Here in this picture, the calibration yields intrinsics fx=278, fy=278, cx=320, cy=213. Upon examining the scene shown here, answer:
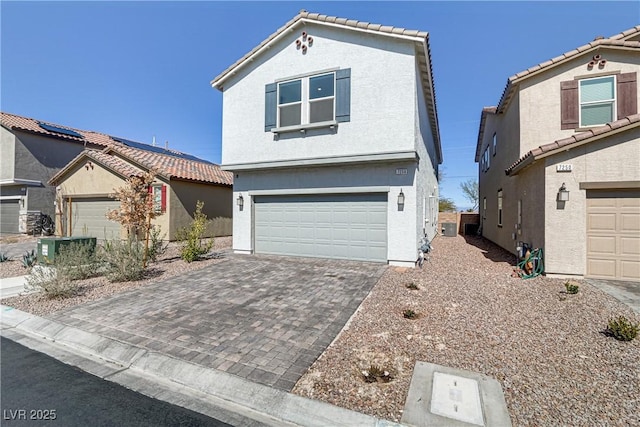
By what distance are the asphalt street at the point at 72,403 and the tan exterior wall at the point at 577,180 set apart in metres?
8.25

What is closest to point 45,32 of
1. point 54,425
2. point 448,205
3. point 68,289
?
point 68,289

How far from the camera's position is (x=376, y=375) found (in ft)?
10.5

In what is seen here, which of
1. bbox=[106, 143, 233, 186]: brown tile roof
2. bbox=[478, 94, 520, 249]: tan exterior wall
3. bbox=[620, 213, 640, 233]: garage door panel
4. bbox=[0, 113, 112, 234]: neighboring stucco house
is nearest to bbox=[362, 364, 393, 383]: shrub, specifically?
bbox=[620, 213, 640, 233]: garage door panel

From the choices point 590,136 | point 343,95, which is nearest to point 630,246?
point 590,136

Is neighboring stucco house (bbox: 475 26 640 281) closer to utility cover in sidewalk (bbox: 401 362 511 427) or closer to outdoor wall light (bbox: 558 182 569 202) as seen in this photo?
outdoor wall light (bbox: 558 182 569 202)

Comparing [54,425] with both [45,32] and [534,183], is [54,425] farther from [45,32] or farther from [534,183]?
[45,32]

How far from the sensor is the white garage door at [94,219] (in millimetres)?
13773

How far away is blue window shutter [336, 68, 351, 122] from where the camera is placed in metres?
8.81

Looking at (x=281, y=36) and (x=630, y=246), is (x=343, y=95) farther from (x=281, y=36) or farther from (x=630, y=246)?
(x=630, y=246)

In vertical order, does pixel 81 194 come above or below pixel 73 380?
above

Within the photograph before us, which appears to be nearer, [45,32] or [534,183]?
[534,183]

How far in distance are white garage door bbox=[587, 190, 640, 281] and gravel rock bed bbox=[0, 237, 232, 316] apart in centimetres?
1056

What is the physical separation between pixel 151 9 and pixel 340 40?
20.1 ft

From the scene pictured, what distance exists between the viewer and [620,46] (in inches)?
337
